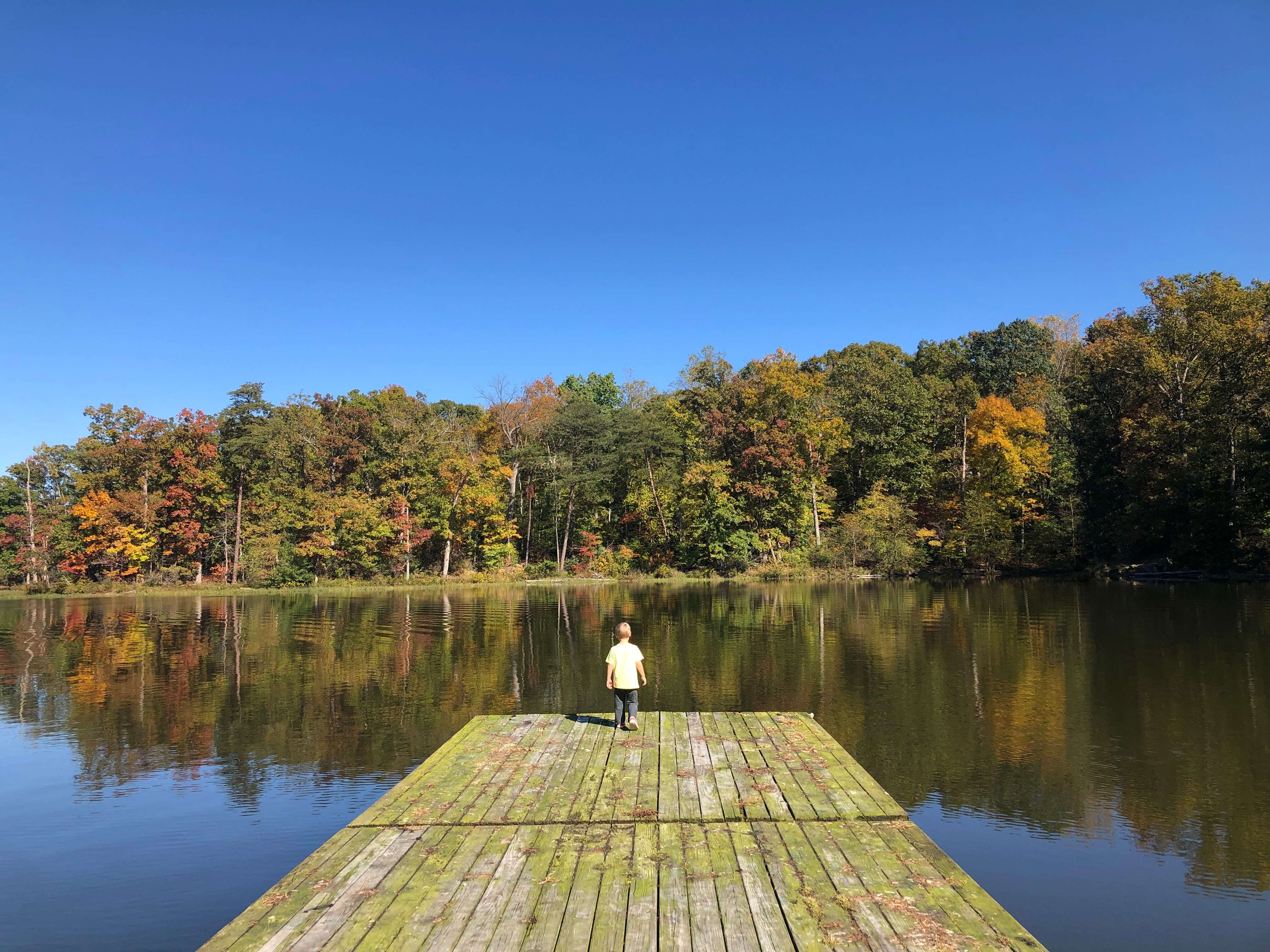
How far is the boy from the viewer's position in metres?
8.64

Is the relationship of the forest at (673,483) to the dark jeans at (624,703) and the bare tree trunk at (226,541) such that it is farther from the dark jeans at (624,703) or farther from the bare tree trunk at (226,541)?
the dark jeans at (624,703)

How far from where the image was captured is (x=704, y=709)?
11789mm

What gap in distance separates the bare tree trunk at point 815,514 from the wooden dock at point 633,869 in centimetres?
3884

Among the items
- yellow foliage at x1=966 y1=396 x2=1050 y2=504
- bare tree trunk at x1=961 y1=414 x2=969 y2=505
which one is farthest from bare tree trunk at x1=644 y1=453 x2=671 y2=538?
yellow foliage at x1=966 y1=396 x2=1050 y2=504

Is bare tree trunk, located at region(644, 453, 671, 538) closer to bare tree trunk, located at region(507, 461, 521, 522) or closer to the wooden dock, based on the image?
bare tree trunk, located at region(507, 461, 521, 522)

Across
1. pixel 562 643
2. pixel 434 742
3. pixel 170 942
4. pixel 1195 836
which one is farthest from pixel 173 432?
pixel 1195 836

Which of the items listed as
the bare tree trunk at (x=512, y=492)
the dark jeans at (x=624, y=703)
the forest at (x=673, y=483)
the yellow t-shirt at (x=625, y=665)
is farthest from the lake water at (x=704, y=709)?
the bare tree trunk at (x=512, y=492)

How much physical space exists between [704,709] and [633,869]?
7.03m

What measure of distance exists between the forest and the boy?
35.3 meters

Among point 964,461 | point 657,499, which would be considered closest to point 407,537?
point 657,499

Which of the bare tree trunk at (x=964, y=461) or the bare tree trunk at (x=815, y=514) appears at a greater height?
the bare tree trunk at (x=964, y=461)

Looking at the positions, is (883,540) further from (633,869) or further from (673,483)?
(633,869)

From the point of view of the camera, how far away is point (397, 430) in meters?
43.8

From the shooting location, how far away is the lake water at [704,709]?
20.9 feet
